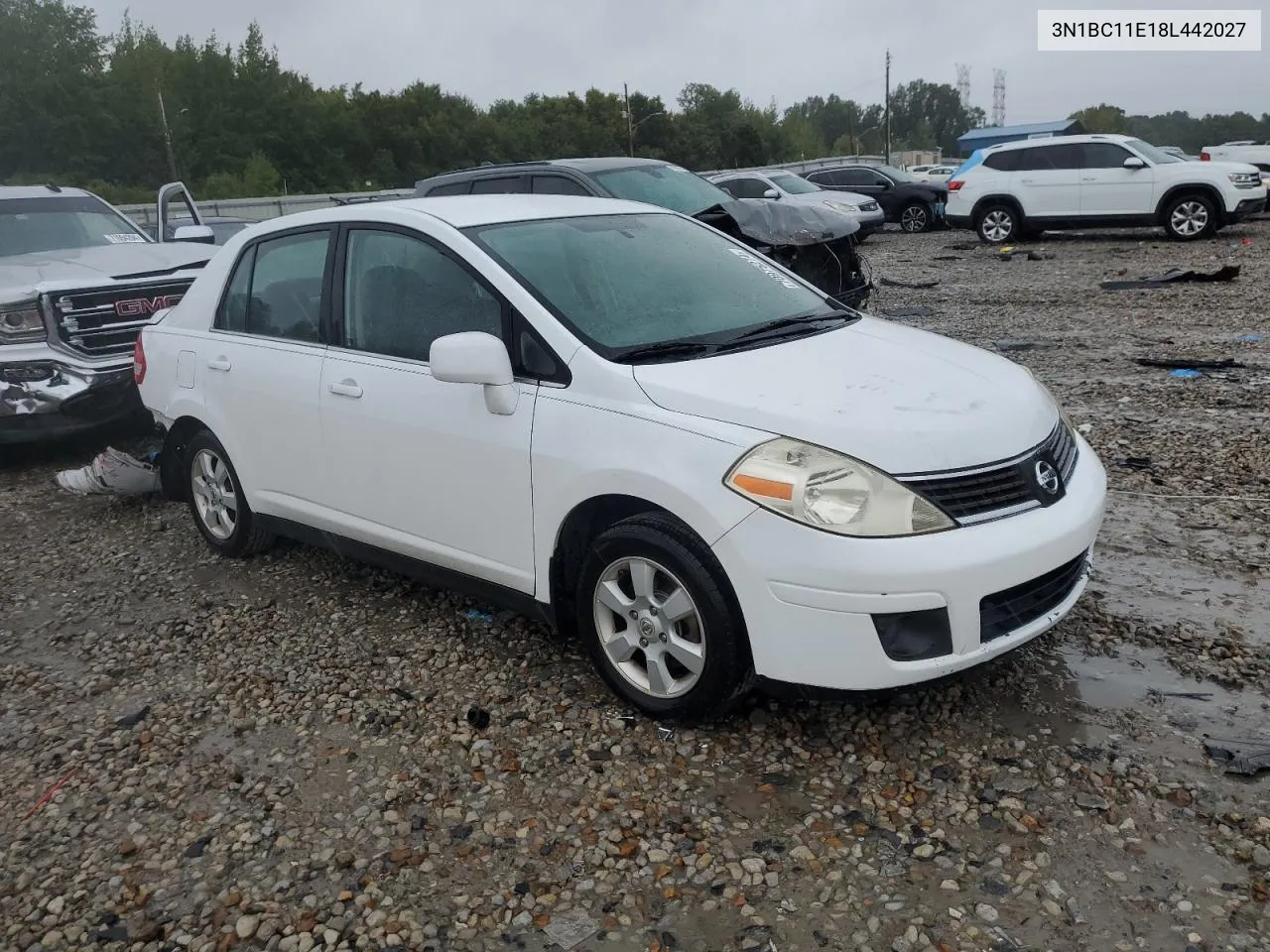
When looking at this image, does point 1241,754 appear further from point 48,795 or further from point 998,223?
point 998,223

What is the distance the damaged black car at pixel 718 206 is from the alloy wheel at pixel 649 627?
5.39 metres

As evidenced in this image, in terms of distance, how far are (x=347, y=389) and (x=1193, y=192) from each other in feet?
51.5

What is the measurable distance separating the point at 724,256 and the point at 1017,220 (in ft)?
48.5

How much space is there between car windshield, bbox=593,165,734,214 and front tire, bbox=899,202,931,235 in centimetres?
1331

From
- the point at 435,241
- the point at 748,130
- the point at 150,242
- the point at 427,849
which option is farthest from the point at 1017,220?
the point at 748,130

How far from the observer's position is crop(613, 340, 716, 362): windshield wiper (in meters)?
3.51

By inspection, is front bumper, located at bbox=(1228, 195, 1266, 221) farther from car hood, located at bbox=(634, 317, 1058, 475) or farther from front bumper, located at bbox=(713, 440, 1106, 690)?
front bumper, located at bbox=(713, 440, 1106, 690)

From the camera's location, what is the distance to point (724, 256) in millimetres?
4457

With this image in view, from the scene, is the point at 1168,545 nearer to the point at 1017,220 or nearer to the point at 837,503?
the point at 837,503

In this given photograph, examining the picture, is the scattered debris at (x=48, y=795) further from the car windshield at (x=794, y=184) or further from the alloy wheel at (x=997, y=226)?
the car windshield at (x=794, y=184)

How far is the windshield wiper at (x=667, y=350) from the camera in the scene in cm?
351

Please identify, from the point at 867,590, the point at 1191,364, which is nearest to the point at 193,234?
the point at 867,590

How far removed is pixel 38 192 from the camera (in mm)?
8633

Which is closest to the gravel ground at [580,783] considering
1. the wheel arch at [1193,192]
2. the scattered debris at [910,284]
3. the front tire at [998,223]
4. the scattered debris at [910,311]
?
the scattered debris at [910,311]
